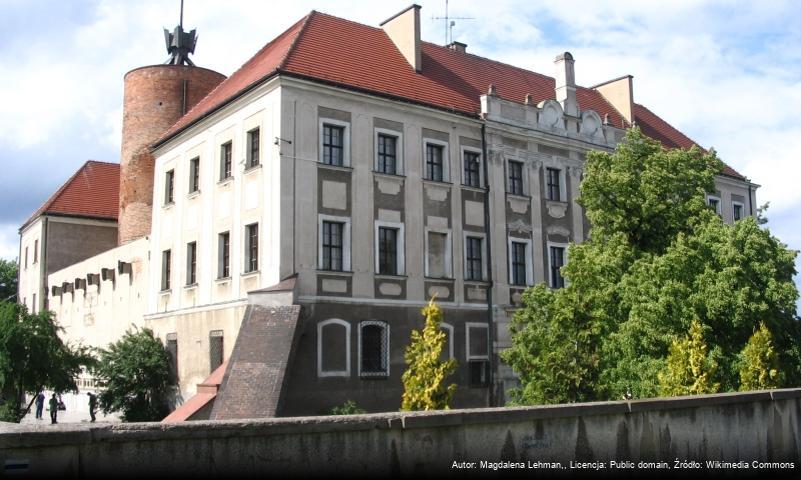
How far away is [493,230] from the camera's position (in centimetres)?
2870

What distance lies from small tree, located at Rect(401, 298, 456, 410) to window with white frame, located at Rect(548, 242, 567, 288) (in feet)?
33.5

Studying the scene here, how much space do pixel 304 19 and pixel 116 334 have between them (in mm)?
15396

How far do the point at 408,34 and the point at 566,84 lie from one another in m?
6.48

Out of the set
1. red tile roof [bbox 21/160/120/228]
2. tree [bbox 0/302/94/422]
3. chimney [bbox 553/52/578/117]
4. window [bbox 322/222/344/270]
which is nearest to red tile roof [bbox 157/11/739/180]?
chimney [bbox 553/52/578/117]

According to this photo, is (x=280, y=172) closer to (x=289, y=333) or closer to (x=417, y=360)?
(x=289, y=333)

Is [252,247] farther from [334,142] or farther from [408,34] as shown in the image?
[408,34]

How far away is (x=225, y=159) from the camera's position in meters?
27.5

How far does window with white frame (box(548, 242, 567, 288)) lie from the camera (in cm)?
3027

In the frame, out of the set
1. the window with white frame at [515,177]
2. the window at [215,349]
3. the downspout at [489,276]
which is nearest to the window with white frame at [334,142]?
the downspout at [489,276]

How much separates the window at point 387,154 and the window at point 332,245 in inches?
102

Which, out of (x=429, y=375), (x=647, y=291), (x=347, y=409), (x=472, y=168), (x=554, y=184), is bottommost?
(x=347, y=409)

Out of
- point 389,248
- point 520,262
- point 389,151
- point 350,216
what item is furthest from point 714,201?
point 350,216

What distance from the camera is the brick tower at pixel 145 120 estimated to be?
37.1m

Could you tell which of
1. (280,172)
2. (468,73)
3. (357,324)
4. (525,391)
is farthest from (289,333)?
(468,73)
